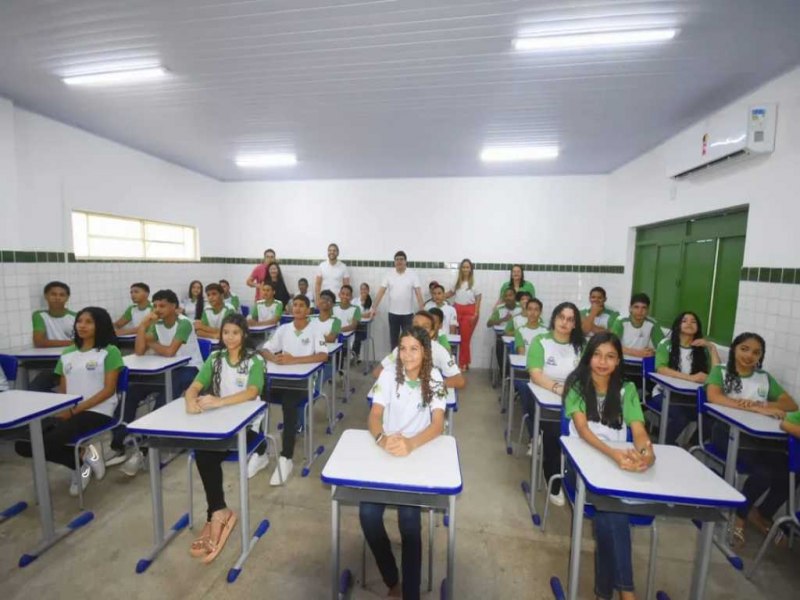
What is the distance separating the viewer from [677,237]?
446 centimetres

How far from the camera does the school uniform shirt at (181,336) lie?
356cm

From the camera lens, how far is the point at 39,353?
11.3ft

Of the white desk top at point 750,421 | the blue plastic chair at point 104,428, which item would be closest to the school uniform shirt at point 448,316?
the white desk top at point 750,421

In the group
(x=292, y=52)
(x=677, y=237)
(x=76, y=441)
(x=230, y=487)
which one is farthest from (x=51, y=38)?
(x=677, y=237)

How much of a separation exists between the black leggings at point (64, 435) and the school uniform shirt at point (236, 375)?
0.91 meters

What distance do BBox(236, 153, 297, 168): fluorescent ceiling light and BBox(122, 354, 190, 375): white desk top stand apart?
317cm

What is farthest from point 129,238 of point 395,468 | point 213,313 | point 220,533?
point 395,468

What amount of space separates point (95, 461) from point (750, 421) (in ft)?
14.5

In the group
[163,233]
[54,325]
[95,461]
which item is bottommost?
[95,461]

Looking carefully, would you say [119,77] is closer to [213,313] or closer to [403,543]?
[213,313]

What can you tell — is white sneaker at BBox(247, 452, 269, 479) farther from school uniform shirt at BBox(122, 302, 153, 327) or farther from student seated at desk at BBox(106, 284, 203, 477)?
school uniform shirt at BBox(122, 302, 153, 327)

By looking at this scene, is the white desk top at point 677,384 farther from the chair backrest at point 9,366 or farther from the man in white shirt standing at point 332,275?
the chair backrest at point 9,366

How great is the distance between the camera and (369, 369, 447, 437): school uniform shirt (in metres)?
2.05

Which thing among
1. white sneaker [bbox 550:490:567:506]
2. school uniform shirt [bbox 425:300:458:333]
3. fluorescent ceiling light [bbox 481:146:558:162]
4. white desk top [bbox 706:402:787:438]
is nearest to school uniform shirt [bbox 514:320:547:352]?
school uniform shirt [bbox 425:300:458:333]
